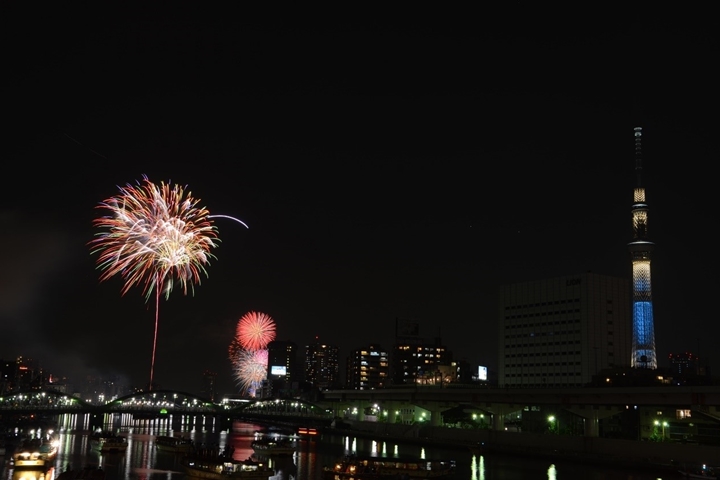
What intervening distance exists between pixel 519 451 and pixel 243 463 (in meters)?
40.9

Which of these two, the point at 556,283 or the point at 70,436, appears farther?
the point at 556,283

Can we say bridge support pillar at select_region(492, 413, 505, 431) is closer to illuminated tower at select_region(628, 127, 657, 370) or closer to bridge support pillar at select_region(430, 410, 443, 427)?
bridge support pillar at select_region(430, 410, 443, 427)

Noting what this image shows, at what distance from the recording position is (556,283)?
572 feet

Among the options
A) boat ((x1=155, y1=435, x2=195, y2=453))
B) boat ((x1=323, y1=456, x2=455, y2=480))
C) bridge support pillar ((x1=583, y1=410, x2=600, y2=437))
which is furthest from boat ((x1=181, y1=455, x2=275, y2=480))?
bridge support pillar ((x1=583, y1=410, x2=600, y2=437))

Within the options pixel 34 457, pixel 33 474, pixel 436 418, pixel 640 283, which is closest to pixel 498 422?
pixel 436 418

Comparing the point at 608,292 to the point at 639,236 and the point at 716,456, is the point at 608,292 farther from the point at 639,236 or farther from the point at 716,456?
the point at 716,456

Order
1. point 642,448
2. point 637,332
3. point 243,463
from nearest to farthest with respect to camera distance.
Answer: point 243,463, point 642,448, point 637,332

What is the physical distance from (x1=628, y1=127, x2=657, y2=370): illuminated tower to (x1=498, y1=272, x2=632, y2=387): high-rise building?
5.01 metres

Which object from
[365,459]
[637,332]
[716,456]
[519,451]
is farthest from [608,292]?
[365,459]

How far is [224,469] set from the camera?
223 feet

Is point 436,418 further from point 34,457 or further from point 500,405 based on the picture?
point 34,457

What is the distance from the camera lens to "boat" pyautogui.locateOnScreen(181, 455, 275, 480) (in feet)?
219

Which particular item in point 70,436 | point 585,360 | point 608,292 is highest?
point 608,292

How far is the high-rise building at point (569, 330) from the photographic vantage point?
164 meters
